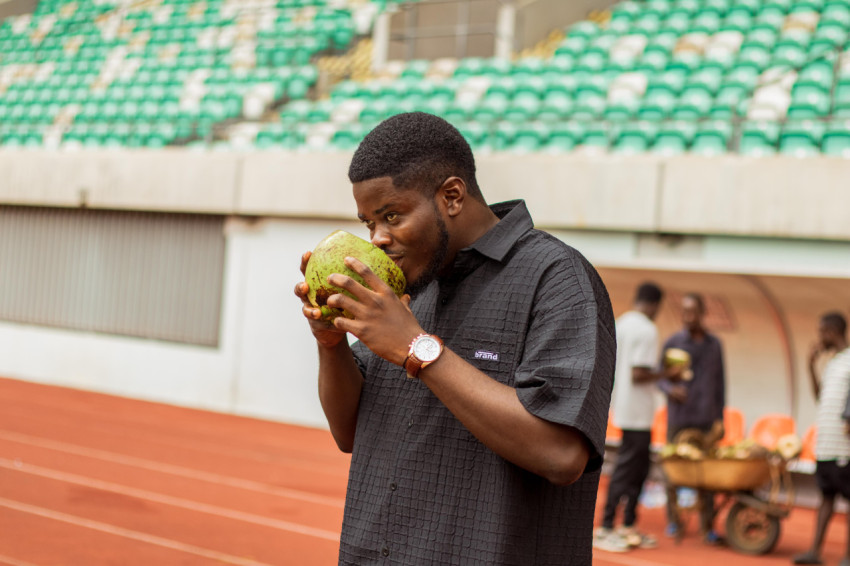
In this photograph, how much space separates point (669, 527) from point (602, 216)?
4.09m

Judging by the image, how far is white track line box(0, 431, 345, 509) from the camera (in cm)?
828

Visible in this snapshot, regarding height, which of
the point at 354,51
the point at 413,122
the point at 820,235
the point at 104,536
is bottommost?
the point at 104,536

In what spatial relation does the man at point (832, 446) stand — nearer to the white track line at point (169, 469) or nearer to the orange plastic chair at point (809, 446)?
the orange plastic chair at point (809, 446)

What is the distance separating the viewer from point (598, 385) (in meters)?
1.79

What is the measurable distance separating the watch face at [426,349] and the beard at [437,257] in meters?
0.27

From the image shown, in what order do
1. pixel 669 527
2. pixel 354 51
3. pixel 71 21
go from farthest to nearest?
pixel 71 21
pixel 354 51
pixel 669 527

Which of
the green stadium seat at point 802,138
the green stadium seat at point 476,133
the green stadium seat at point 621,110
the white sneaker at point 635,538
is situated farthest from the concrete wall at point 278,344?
the white sneaker at point 635,538

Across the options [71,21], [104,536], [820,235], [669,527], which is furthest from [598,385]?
[71,21]

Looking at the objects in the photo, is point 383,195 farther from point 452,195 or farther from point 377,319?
point 377,319

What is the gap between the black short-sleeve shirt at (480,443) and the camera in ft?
5.90

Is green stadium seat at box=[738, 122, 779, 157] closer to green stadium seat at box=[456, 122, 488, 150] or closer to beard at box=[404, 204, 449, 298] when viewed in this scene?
green stadium seat at box=[456, 122, 488, 150]

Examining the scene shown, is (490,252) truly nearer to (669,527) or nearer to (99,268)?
(669,527)

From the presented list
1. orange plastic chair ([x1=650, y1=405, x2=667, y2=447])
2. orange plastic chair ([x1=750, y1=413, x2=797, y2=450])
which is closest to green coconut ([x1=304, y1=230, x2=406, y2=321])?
orange plastic chair ([x1=750, y1=413, x2=797, y2=450])

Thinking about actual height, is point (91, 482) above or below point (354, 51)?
below
